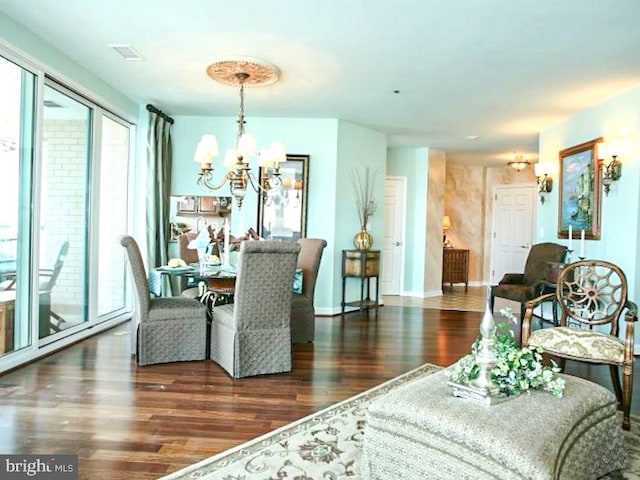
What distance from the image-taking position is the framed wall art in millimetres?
5012

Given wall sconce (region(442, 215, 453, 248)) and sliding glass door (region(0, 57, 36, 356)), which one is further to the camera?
wall sconce (region(442, 215, 453, 248))

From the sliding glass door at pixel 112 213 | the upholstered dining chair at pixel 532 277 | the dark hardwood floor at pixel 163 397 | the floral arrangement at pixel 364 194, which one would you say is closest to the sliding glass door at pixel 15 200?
the dark hardwood floor at pixel 163 397

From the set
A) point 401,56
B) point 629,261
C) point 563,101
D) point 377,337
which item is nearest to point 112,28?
point 401,56

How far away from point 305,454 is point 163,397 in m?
1.20

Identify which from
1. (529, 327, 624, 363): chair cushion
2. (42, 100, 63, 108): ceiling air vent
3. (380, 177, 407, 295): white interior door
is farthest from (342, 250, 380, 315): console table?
(42, 100, 63, 108): ceiling air vent

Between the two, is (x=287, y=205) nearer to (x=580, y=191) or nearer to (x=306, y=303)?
(x=306, y=303)

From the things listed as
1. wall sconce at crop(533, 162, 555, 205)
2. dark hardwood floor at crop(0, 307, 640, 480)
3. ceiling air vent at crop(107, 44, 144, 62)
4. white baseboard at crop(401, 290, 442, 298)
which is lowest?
dark hardwood floor at crop(0, 307, 640, 480)

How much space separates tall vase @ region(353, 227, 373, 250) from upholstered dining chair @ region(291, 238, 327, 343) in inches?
65.7

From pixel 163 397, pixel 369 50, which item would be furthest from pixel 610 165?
pixel 163 397

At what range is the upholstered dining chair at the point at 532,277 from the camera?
532cm

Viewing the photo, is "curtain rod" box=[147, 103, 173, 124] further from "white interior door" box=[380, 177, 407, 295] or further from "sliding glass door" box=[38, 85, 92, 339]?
"white interior door" box=[380, 177, 407, 295]

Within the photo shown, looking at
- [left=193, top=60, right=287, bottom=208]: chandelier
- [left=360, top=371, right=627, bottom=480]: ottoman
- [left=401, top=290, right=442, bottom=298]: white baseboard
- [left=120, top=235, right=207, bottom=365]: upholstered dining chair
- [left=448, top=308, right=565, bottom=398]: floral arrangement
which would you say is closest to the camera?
[left=360, top=371, right=627, bottom=480]: ottoman

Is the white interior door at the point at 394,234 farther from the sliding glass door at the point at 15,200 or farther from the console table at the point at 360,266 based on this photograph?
the sliding glass door at the point at 15,200

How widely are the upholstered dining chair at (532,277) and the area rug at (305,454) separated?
8.71ft
